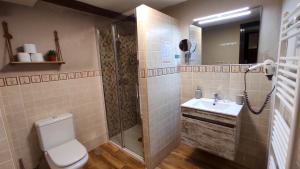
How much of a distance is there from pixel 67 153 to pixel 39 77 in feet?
3.29

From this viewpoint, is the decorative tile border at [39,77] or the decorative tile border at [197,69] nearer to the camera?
the decorative tile border at [39,77]

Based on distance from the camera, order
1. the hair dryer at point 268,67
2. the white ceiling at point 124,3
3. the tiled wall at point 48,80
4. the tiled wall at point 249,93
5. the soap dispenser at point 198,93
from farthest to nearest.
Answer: the soap dispenser at point 198,93, the white ceiling at point 124,3, the tiled wall at point 249,93, the tiled wall at point 48,80, the hair dryer at point 268,67

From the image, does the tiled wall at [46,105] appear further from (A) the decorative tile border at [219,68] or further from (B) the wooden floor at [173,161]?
(A) the decorative tile border at [219,68]

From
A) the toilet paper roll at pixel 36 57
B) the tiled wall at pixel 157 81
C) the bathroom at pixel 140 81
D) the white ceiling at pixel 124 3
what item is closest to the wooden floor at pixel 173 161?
the bathroom at pixel 140 81

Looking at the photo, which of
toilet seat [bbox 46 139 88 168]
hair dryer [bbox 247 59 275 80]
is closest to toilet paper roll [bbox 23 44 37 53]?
toilet seat [bbox 46 139 88 168]

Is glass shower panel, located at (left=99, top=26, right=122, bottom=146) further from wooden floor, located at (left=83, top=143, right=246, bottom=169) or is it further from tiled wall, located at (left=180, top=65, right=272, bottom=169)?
tiled wall, located at (left=180, top=65, right=272, bottom=169)

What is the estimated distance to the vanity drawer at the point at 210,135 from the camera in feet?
5.10

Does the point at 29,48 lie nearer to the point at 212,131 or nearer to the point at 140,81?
the point at 140,81

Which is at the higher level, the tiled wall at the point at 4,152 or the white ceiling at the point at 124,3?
the white ceiling at the point at 124,3

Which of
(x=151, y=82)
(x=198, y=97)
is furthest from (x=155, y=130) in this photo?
(x=198, y=97)

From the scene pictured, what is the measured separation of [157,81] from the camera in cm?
193

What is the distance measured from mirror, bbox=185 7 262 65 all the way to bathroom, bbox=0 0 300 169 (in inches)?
0.5

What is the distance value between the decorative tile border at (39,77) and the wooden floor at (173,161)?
128cm

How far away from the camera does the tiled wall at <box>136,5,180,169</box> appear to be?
68.4 inches
